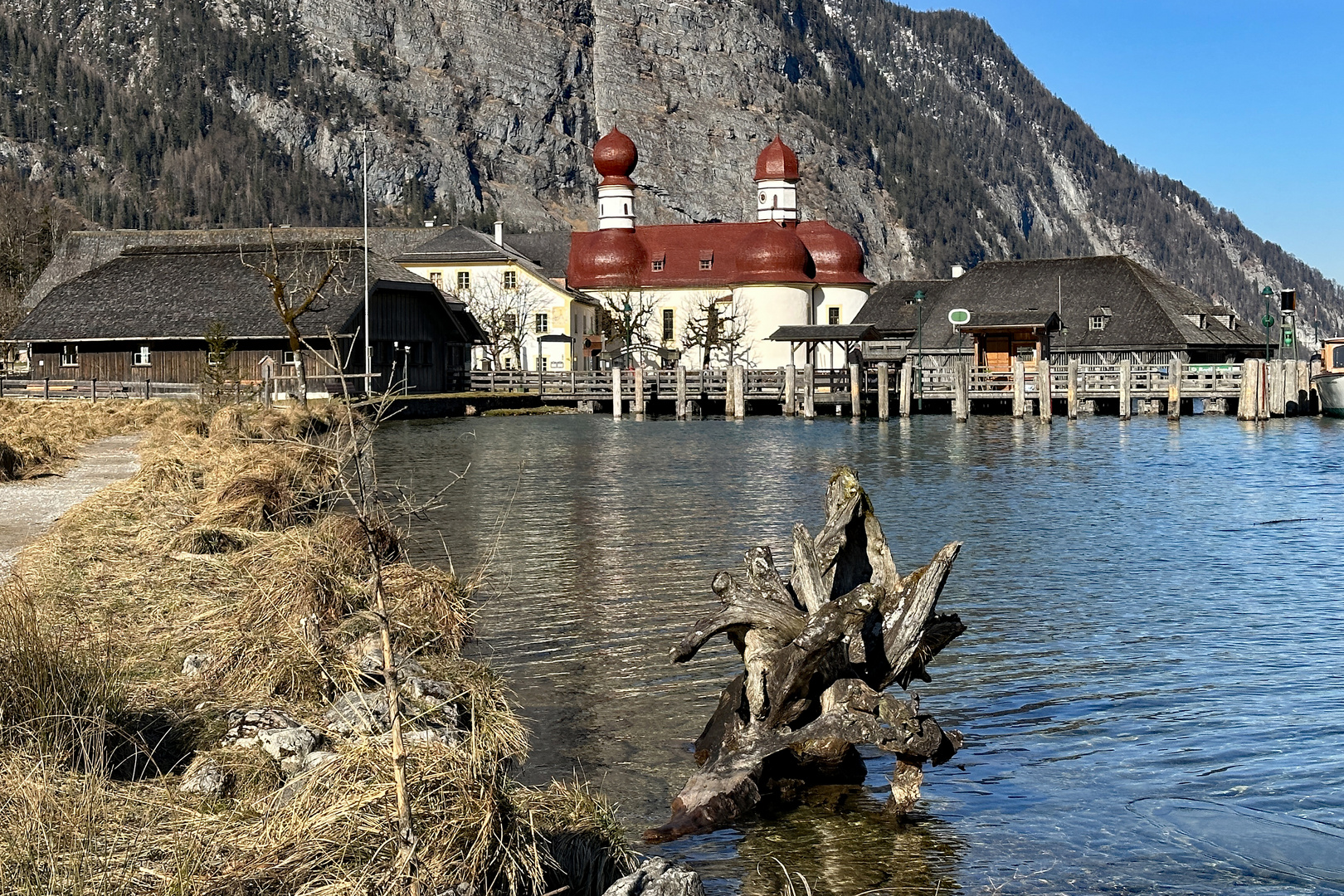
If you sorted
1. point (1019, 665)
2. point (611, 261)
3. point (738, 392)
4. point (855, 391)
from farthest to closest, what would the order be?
point (611, 261)
point (738, 392)
point (855, 391)
point (1019, 665)

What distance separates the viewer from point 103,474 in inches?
1006

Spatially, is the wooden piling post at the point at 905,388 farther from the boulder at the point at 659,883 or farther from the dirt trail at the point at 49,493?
the boulder at the point at 659,883

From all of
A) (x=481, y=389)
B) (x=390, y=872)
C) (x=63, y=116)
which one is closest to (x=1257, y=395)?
(x=481, y=389)

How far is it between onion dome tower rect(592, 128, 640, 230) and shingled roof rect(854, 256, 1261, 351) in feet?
57.4

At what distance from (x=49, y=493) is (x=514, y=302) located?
2539 inches

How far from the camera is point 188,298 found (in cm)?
6234

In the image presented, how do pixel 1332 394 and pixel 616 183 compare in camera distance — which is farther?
pixel 616 183

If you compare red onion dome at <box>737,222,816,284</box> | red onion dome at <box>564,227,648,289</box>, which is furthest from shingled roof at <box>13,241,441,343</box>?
red onion dome at <box>737,222,816,284</box>

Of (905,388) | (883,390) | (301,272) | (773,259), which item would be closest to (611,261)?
(773,259)

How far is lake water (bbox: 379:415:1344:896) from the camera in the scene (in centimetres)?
868

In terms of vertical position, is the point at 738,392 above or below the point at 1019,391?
above

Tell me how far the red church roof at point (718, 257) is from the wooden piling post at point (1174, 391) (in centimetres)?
3137

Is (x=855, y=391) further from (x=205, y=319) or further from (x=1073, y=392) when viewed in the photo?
(x=205, y=319)

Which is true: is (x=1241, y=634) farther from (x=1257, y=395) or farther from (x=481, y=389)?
(x=481, y=389)
